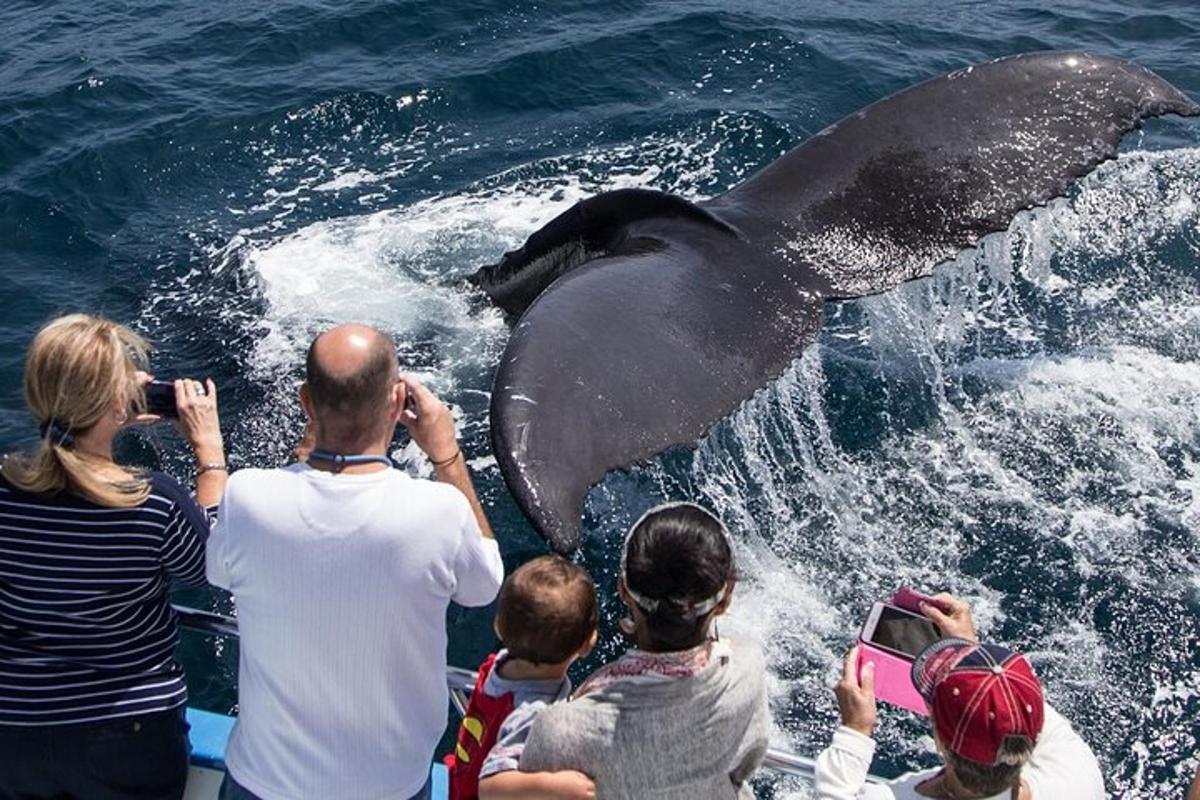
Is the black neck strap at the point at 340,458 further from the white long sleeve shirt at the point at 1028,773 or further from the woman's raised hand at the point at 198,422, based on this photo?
the white long sleeve shirt at the point at 1028,773

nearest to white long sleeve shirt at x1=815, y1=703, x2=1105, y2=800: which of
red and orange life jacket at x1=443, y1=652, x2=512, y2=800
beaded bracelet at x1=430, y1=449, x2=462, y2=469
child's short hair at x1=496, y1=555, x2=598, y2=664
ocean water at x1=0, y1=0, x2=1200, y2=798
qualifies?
child's short hair at x1=496, y1=555, x2=598, y2=664

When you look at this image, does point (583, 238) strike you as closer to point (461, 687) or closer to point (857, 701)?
point (461, 687)

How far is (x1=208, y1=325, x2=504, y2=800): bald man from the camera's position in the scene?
2.85m

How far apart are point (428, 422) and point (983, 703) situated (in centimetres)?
145

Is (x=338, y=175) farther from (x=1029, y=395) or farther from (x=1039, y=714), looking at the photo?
(x=1039, y=714)

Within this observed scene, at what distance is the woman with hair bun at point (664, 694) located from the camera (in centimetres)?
275

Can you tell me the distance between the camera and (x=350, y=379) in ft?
9.29

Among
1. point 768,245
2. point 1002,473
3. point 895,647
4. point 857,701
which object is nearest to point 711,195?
point 1002,473

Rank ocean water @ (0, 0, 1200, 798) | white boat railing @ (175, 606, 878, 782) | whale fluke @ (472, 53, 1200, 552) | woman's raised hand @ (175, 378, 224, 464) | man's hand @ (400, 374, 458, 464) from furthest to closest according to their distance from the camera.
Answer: ocean water @ (0, 0, 1200, 798) → whale fluke @ (472, 53, 1200, 552) → woman's raised hand @ (175, 378, 224, 464) → white boat railing @ (175, 606, 878, 782) → man's hand @ (400, 374, 458, 464)

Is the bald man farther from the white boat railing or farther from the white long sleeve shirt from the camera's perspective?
the white long sleeve shirt

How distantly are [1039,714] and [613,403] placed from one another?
1.48 metres

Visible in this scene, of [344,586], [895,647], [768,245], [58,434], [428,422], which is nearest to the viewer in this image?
[344,586]

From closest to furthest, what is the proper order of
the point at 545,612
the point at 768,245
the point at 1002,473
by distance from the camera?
the point at 545,612 → the point at 768,245 → the point at 1002,473

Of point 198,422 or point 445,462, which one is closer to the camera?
point 445,462
